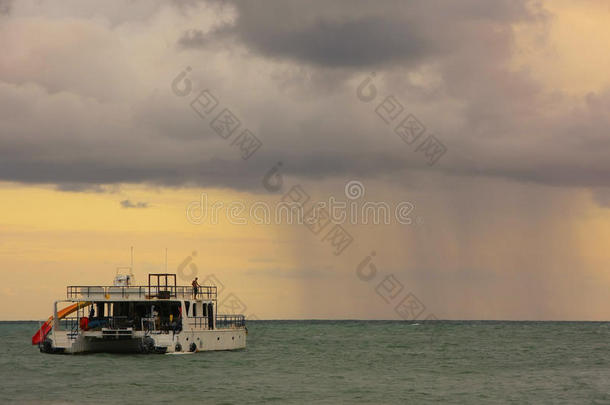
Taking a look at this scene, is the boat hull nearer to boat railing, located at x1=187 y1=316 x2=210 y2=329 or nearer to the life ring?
the life ring

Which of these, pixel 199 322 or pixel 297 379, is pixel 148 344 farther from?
pixel 297 379

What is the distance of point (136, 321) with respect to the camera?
2665 inches

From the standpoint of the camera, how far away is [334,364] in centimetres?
7131

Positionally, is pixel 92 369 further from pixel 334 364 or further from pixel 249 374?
pixel 334 364

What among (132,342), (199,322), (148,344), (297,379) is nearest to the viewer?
(297,379)

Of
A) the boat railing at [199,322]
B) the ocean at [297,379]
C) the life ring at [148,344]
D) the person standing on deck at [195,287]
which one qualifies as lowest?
the ocean at [297,379]

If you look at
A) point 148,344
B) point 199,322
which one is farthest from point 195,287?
point 148,344

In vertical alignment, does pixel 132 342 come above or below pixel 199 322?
below

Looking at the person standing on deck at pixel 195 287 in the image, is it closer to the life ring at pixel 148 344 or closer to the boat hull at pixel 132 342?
the boat hull at pixel 132 342

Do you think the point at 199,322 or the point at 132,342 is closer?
the point at 132,342

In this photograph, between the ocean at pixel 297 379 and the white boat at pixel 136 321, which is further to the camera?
the white boat at pixel 136 321

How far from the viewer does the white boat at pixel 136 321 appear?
6500 cm

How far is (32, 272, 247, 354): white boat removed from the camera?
213 ft

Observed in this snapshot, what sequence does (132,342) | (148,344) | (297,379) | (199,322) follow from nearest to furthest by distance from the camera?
(297,379)
(148,344)
(132,342)
(199,322)
